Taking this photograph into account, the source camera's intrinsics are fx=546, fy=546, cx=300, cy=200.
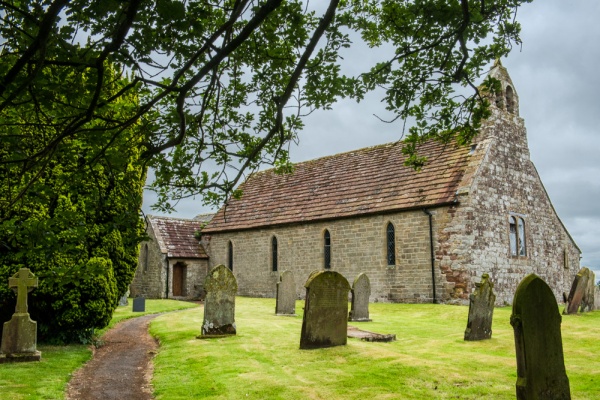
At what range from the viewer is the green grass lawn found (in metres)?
7.75

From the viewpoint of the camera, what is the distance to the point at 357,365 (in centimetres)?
945

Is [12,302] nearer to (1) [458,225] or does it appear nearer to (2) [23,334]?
(2) [23,334]

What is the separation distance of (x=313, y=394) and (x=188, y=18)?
17.5ft

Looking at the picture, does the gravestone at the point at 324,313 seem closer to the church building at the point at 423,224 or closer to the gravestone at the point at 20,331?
the gravestone at the point at 20,331

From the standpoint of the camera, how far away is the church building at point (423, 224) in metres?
21.2

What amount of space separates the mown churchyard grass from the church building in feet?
25.0

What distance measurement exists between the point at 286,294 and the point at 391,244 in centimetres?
641

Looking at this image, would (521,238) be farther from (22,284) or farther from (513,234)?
(22,284)

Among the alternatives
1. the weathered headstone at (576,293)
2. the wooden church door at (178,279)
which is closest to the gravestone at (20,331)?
the weathered headstone at (576,293)

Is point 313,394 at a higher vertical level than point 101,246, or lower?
lower

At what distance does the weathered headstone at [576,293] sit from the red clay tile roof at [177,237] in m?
19.5

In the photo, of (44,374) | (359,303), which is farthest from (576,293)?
(44,374)

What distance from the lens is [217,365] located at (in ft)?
32.3

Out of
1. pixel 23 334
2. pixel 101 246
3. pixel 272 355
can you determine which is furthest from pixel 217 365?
pixel 101 246
